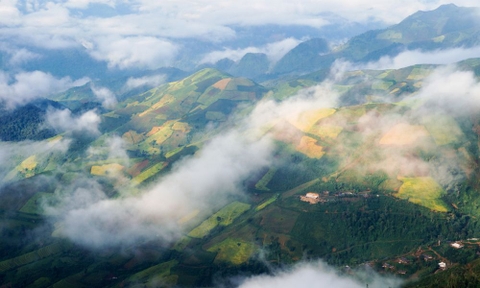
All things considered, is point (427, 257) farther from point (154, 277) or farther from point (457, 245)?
point (154, 277)

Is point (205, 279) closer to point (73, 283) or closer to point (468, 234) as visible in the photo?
point (73, 283)

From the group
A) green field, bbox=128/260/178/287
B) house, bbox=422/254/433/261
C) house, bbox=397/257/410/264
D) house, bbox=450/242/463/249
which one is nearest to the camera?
house, bbox=397/257/410/264

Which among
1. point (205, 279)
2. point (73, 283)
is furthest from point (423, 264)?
point (73, 283)

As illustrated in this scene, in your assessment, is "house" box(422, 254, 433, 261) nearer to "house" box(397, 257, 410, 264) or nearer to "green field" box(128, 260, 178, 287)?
"house" box(397, 257, 410, 264)

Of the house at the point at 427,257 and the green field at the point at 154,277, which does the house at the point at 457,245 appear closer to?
the house at the point at 427,257

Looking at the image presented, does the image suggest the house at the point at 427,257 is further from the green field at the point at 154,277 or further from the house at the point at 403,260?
the green field at the point at 154,277

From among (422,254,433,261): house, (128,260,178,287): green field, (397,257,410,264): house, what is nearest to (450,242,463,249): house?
(422,254,433,261): house

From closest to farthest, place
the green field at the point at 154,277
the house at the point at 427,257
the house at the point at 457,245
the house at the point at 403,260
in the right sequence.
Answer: the house at the point at 403,260 → the house at the point at 427,257 → the green field at the point at 154,277 → the house at the point at 457,245

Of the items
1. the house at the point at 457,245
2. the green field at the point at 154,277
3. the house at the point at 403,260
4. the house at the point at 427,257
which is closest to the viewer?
the house at the point at 403,260

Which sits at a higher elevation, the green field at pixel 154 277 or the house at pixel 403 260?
the house at pixel 403 260

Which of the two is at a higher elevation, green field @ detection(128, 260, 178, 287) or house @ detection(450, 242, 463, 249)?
house @ detection(450, 242, 463, 249)

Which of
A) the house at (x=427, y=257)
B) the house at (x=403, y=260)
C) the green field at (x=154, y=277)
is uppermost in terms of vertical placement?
the house at (x=427, y=257)

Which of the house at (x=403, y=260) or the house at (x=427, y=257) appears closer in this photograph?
the house at (x=403, y=260)

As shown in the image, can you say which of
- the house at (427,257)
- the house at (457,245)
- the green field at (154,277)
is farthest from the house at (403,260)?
the green field at (154,277)
